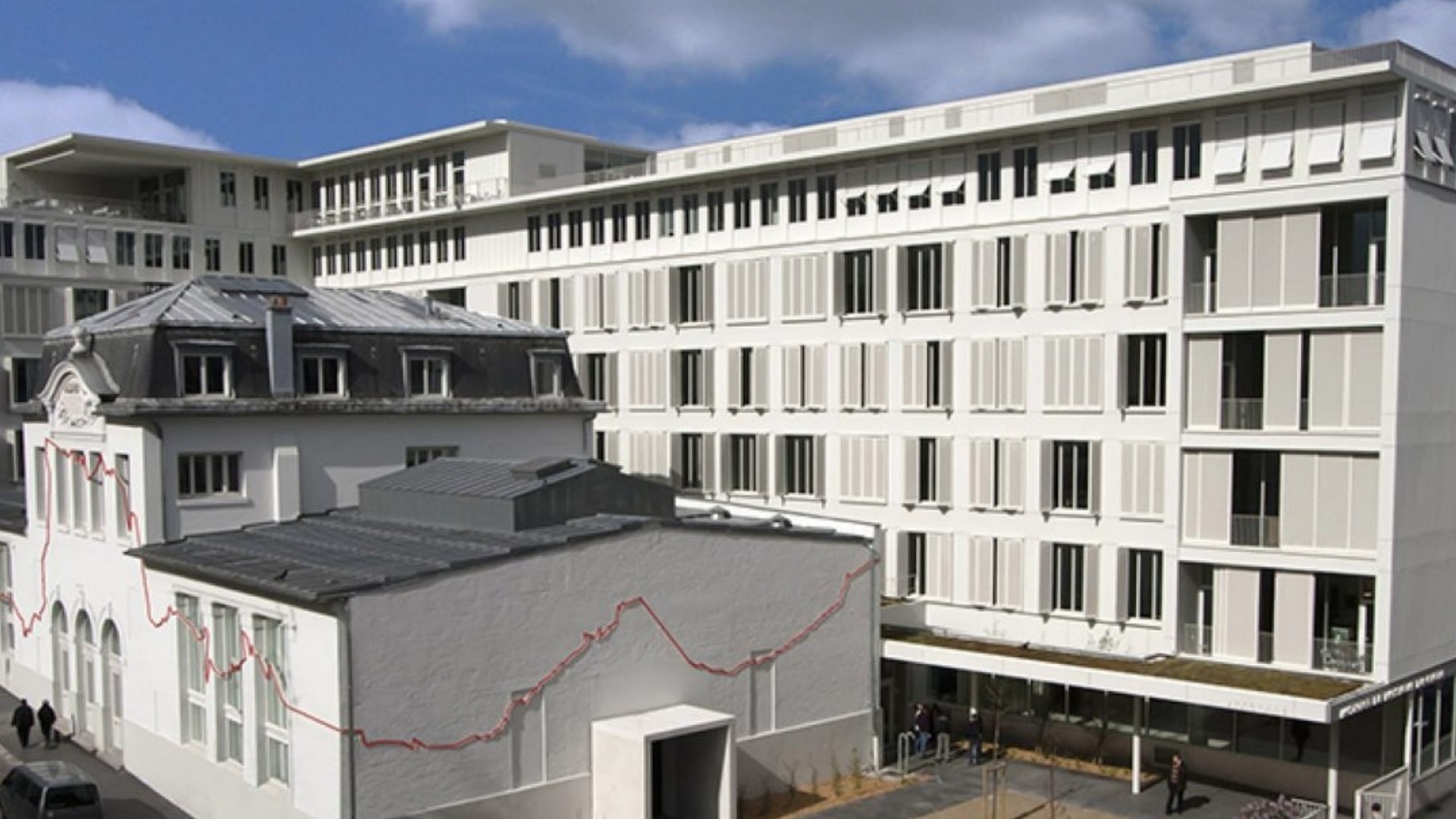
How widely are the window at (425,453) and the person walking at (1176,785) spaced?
2075 centimetres

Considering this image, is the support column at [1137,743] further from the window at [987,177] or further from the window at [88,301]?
the window at [88,301]

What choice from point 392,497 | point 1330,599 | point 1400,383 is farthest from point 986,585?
point 392,497

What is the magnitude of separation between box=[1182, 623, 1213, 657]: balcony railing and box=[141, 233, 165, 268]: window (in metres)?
53.7

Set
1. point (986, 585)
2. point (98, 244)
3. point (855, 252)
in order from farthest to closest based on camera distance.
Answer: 1. point (98, 244)
2. point (855, 252)
3. point (986, 585)

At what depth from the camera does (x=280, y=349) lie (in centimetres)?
3484

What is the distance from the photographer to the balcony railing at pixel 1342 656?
33062mm

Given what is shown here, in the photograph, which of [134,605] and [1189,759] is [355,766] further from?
[1189,759]

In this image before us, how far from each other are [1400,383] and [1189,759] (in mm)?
11405

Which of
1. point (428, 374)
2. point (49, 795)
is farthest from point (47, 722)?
point (428, 374)

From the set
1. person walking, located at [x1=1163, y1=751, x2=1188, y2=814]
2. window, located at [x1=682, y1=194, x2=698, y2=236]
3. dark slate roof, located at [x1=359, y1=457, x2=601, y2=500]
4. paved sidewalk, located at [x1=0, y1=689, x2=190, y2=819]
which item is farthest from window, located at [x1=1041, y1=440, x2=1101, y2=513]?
paved sidewalk, located at [x1=0, y1=689, x2=190, y2=819]

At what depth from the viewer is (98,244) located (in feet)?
217

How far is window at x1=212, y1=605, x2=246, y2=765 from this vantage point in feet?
95.4

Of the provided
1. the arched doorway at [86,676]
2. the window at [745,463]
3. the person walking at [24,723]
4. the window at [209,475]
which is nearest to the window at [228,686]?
the window at [209,475]

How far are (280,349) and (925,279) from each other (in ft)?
64.2
